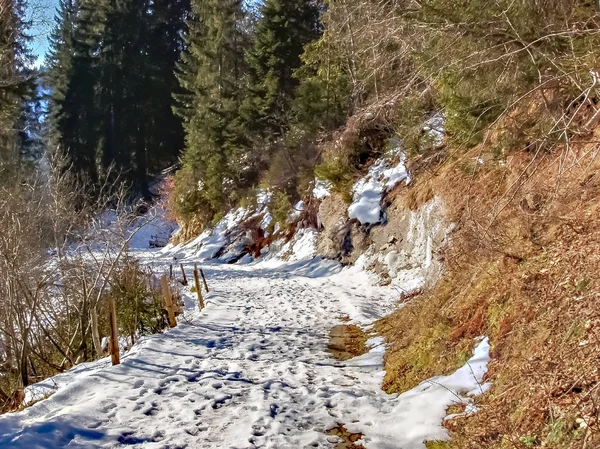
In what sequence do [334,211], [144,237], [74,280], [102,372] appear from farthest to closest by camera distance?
[144,237] < [334,211] < [74,280] < [102,372]

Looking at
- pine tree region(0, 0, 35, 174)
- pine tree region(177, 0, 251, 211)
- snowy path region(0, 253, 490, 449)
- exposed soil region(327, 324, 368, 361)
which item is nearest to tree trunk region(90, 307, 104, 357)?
snowy path region(0, 253, 490, 449)

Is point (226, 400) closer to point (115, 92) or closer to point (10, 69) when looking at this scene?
point (10, 69)

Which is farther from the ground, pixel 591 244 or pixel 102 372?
pixel 591 244

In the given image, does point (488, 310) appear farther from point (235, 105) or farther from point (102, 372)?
point (235, 105)

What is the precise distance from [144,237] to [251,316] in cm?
2639

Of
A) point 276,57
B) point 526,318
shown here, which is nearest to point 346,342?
point 526,318

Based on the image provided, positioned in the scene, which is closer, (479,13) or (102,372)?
(102,372)

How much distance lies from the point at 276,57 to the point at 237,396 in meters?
20.1

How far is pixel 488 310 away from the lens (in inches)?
205

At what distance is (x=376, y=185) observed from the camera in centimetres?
1591

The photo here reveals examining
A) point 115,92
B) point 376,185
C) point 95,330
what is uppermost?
point 115,92

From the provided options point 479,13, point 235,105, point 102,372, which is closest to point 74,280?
point 102,372

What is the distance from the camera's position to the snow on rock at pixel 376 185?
1519cm

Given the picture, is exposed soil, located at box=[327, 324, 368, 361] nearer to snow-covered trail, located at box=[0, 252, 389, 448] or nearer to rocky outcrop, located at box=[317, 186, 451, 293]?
snow-covered trail, located at box=[0, 252, 389, 448]
